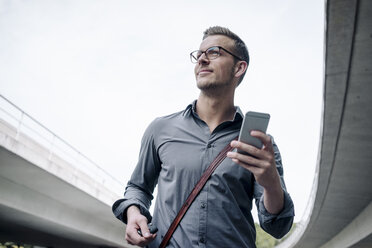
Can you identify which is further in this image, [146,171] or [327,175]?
[327,175]

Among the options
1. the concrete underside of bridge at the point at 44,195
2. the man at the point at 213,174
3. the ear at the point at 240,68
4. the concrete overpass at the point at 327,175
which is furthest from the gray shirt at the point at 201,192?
the concrete underside of bridge at the point at 44,195

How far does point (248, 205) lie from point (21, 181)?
12043mm

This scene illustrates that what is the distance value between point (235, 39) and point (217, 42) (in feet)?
0.50

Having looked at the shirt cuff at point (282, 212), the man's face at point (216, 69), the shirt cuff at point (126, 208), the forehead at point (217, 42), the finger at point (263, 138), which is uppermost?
the forehead at point (217, 42)

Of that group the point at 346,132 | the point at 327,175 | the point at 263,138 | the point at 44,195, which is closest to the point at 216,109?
the point at 263,138

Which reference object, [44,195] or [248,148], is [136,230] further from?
[44,195]

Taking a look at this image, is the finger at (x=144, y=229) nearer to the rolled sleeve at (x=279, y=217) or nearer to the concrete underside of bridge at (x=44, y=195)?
the rolled sleeve at (x=279, y=217)

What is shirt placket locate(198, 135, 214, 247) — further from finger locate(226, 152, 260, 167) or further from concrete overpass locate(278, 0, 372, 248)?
concrete overpass locate(278, 0, 372, 248)

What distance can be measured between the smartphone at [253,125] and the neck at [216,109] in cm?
67

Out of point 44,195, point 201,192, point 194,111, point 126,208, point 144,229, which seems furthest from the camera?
point 44,195

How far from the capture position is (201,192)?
6.27 feet

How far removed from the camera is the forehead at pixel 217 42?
7.86 feet

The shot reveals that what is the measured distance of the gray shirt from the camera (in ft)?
6.05

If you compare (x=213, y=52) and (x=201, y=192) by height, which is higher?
(x=213, y=52)
